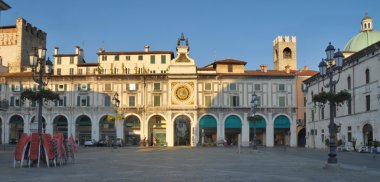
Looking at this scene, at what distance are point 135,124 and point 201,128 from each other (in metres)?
10.5

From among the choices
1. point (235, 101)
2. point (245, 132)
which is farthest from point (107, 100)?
point (245, 132)

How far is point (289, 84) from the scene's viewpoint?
241ft

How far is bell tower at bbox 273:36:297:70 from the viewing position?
4414 inches

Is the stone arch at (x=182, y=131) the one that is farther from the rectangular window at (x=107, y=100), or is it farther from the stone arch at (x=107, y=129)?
the rectangular window at (x=107, y=100)

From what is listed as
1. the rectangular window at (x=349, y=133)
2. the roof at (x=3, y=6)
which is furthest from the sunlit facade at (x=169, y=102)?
the roof at (x=3, y=6)

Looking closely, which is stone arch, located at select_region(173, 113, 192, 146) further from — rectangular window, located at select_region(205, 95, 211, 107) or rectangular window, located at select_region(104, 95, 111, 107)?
rectangular window, located at select_region(104, 95, 111, 107)

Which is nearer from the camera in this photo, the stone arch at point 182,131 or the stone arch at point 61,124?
the stone arch at point 182,131

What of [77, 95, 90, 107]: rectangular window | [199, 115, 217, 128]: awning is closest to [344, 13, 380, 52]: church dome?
[199, 115, 217, 128]: awning

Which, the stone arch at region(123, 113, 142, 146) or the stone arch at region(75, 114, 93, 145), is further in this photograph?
the stone arch at region(75, 114, 93, 145)

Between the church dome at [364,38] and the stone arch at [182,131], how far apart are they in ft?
89.9

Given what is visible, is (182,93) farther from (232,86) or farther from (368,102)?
(368,102)

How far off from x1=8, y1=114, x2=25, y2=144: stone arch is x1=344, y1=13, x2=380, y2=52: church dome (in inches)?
2069

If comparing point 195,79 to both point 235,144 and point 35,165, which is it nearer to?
point 235,144

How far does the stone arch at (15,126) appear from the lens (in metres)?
74.7
